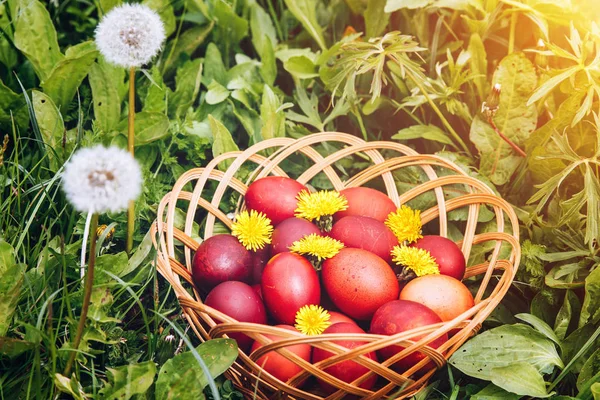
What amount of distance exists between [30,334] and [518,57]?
1.73 metres

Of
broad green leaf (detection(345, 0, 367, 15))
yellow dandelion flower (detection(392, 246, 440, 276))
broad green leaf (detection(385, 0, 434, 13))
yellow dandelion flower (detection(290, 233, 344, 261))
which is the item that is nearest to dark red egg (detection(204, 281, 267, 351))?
yellow dandelion flower (detection(290, 233, 344, 261))

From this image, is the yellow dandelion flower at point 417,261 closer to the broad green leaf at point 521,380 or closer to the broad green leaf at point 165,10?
the broad green leaf at point 521,380

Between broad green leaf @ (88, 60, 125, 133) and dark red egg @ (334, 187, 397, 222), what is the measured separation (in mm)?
927

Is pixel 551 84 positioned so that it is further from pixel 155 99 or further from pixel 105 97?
pixel 105 97

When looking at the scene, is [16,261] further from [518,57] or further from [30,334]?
[518,57]

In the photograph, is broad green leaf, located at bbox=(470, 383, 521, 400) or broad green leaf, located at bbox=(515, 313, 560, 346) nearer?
broad green leaf, located at bbox=(470, 383, 521, 400)

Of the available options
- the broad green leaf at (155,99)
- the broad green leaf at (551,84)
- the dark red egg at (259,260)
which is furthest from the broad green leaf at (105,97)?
the broad green leaf at (551,84)

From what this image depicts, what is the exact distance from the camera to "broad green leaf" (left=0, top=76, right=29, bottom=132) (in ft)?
6.73

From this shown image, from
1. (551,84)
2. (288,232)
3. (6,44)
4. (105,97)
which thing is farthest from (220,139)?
(551,84)

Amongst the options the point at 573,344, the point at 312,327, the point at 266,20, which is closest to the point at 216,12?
the point at 266,20

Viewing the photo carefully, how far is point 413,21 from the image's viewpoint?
242 centimetres

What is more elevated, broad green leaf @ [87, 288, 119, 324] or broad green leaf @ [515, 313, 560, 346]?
broad green leaf @ [515, 313, 560, 346]

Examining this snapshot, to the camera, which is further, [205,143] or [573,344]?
[205,143]

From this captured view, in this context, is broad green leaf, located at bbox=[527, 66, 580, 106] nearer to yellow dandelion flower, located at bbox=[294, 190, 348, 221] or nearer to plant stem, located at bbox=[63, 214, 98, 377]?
yellow dandelion flower, located at bbox=[294, 190, 348, 221]
